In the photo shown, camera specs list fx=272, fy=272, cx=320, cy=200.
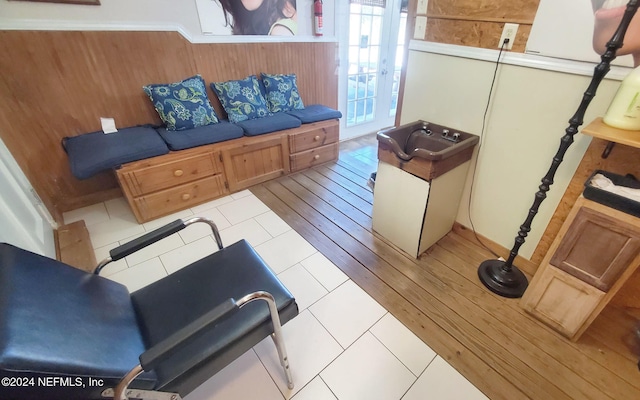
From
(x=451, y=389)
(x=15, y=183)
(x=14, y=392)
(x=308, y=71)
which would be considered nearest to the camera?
(x=14, y=392)

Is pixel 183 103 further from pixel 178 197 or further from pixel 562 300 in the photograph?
pixel 562 300

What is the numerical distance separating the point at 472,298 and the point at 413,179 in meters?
0.79

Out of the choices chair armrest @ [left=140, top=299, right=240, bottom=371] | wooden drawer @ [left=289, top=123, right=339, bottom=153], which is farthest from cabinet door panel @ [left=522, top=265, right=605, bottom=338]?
wooden drawer @ [left=289, top=123, right=339, bottom=153]

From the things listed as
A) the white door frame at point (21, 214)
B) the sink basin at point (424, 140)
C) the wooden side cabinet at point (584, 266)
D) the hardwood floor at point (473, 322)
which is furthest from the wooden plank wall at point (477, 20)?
the white door frame at point (21, 214)

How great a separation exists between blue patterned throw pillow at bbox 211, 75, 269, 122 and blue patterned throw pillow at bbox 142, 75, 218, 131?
152mm

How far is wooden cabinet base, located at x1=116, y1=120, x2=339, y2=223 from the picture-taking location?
6.88 ft

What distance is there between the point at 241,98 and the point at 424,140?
1744mm

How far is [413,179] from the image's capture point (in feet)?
5.43

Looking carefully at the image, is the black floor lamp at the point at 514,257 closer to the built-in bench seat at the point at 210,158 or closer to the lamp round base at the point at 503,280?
the lamp round base at the point at 503,280

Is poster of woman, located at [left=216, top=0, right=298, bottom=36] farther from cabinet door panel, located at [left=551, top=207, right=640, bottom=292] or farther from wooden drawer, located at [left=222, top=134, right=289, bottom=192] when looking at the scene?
cabinet door panel, located at [left=551, top=207, right=640, bottom=292]

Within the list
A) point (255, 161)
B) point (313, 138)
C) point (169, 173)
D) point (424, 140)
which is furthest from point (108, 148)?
point (424, 140)

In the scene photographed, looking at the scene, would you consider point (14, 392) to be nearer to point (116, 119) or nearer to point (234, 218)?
point (234, 218)

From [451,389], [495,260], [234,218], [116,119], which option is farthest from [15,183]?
[495,260]

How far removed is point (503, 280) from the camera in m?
1.65
